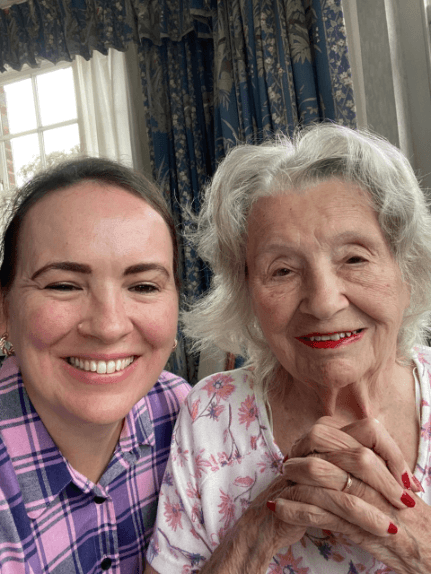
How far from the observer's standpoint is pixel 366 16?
3.04 m

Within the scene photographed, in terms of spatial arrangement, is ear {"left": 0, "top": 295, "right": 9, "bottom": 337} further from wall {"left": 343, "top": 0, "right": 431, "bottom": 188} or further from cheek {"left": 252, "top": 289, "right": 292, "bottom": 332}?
wall {"left": 343, "top": 0, "right": 431, "bottom": 188}

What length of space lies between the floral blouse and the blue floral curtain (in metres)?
2.32

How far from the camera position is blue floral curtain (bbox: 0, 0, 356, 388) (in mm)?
3252

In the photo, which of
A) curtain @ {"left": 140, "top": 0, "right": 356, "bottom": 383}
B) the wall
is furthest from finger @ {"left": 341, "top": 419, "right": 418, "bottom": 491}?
the wall

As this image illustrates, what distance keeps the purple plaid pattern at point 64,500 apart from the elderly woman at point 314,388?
7 centimetres

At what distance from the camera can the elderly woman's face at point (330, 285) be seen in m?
1.01

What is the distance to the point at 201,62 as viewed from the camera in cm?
373

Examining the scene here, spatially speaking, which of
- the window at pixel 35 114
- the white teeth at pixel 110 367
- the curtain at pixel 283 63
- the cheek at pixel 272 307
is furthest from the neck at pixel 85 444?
the window at pixel 35 114

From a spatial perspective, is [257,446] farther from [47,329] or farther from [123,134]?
[123,134]

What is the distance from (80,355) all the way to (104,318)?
10 centimetres

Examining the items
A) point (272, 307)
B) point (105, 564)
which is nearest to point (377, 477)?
point (272, 307)

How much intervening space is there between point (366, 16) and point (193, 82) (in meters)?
1.30

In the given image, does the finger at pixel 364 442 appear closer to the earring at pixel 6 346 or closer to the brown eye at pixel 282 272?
the brown eye at pixel 282 272

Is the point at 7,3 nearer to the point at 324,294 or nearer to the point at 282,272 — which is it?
the point at 282,272
